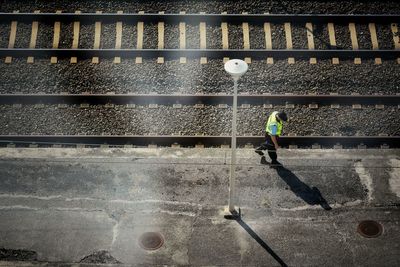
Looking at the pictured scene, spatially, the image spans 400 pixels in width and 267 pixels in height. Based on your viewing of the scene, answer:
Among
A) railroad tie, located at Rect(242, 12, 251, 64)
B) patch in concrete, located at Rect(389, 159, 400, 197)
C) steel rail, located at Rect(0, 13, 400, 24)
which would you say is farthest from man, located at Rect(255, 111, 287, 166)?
steel rail, located at Rect(0, 13, 400, 24)

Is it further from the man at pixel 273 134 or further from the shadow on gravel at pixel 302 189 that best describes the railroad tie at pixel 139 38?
the shadow on gravel at pixel 302 189

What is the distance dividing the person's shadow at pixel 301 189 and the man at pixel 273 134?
0.78 ft

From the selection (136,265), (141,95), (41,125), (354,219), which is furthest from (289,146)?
(41,125)

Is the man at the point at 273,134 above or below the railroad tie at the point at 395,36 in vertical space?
below

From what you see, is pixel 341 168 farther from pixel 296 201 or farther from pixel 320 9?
pixel 320 9

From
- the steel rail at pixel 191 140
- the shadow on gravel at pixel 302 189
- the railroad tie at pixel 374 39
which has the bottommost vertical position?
the shadow on gravel at pixel 302 189

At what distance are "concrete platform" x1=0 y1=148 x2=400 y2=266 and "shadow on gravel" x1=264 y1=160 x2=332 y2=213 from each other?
27 millimetres

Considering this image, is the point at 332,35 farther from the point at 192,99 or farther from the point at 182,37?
the point at 192,99

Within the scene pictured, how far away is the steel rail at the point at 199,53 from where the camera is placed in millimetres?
13664

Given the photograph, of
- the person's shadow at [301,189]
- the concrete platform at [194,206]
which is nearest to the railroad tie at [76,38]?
the concrete platform at [194,206]

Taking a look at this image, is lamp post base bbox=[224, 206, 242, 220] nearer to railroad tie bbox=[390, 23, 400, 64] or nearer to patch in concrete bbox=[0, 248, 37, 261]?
patch in concrete bbox=[0, 248, 37, 261]

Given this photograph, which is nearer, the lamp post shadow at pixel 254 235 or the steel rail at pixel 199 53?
the lamp post shadow at pixel 254 235

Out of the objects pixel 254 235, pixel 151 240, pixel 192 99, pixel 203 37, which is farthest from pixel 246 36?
pixel 151 240

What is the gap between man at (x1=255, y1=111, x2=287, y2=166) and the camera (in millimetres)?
11070
